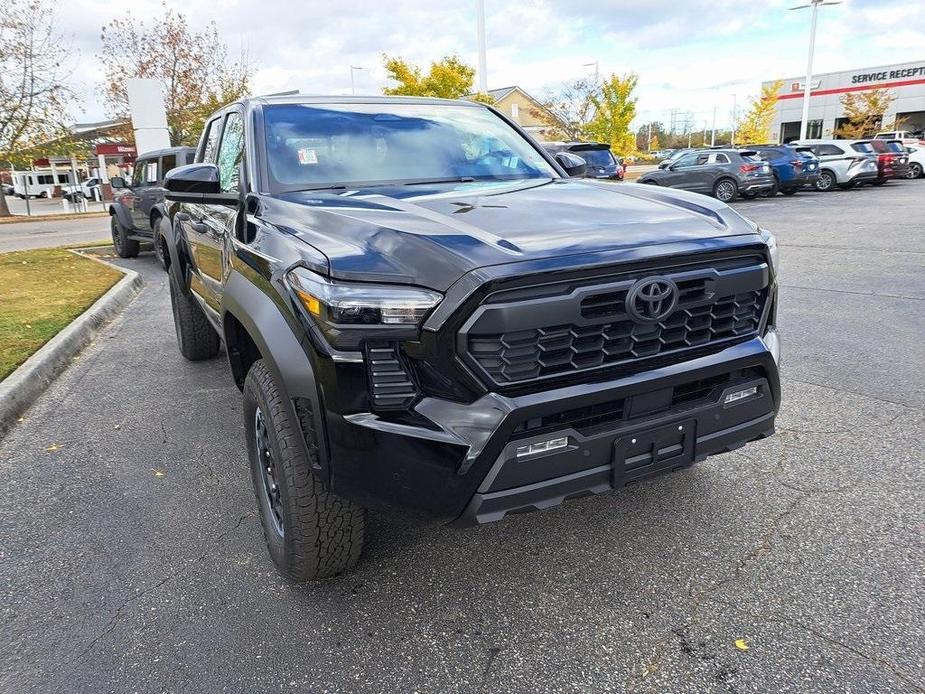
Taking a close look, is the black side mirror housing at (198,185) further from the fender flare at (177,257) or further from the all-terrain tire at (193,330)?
the all-terrain tire at (193,330)

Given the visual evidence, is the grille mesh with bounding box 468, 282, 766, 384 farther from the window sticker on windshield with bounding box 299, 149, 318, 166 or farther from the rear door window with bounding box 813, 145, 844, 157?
the rear door window with bounding box 813, 145, 844, 157

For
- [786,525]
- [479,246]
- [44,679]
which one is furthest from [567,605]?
[44,679]

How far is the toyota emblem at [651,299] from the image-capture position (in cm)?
219

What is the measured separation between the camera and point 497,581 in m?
2.64

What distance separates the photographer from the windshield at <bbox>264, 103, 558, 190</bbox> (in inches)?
129

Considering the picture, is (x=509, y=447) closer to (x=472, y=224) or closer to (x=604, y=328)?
(x=604, y=328)

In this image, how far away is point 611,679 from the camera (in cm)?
212

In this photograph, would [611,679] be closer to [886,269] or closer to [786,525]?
[786,525]

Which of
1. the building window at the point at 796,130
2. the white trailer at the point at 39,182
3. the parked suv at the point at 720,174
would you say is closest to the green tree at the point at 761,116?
the building window at the point at 796,130

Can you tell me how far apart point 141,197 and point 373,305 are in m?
10.3

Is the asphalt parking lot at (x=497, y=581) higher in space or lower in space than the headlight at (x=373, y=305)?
lower

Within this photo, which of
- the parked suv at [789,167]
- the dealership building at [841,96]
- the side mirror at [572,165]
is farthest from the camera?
the dealership building at [841,96]

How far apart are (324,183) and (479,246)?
4.41ft

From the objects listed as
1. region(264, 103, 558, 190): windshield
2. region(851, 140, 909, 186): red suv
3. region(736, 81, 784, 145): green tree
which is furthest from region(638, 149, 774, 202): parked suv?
region(736, 81, 784, 145): green tree
